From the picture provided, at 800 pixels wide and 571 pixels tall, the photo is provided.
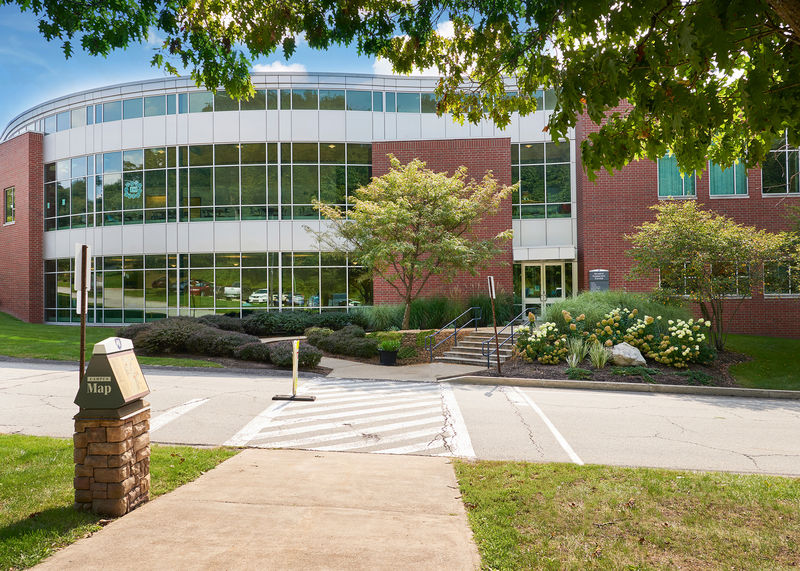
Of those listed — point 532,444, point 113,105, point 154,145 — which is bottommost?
point 532,444

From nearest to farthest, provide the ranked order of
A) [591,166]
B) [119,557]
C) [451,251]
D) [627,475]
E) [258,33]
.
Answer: [119,557]
[591,166]
[627,475]
[258,33]
[451,251]

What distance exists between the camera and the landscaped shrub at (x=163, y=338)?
53.5ft

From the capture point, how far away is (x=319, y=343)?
59.8 feet

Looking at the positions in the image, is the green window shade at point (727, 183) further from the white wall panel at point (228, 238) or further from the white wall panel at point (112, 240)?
the white wall panel at point (112, 240)

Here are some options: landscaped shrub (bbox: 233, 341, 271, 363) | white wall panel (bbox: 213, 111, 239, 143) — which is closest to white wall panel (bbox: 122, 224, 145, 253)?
white wall panel (bbox: 213, 111, 239, 143)

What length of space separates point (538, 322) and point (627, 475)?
1105 centimetres

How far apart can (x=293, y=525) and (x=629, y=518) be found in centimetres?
286

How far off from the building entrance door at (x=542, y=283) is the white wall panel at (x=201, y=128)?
16.9m

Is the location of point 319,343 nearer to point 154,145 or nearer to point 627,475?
point 627,475

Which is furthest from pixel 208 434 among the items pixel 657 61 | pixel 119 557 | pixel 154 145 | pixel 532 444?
pixel 154 145

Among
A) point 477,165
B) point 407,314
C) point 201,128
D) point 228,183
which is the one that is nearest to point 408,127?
point 477,165

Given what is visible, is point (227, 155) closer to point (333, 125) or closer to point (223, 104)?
point (223, 104)

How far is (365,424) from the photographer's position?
842 cm

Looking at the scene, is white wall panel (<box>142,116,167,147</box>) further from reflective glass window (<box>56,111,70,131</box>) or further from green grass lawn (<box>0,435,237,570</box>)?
green grass lawn (<box>0,435,237,570</box>)
